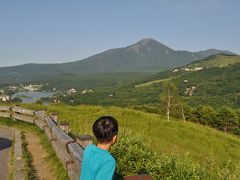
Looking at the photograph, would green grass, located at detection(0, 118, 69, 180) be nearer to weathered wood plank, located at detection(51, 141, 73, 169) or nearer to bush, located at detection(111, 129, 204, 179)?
weathered wood plank, located at detection(51, 141, 73, 169)

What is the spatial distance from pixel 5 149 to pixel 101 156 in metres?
8.28

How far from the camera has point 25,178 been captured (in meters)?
8.20

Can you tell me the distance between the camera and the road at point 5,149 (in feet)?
29.6

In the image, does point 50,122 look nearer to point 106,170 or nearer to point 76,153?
point 76,153

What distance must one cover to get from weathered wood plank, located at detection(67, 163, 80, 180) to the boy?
219cm

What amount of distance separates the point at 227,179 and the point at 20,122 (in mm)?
11781

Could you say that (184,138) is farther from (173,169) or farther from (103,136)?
(103,136)

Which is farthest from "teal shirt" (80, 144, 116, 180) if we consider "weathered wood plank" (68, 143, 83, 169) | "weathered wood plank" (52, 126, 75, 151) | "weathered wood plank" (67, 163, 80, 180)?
"weathered wood plank" (52, 126, 75, 151)

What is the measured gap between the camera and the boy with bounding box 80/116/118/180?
428 cm

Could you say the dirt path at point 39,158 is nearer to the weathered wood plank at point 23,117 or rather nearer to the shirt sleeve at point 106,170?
the weathered wood plank at point 23,117

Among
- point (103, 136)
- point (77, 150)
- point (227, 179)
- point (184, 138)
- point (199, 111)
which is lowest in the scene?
point (199, 111)

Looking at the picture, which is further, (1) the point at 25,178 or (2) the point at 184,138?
(2) the point at 184,138

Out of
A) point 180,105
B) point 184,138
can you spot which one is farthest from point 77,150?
point 180,105

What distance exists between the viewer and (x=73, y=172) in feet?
22.9
